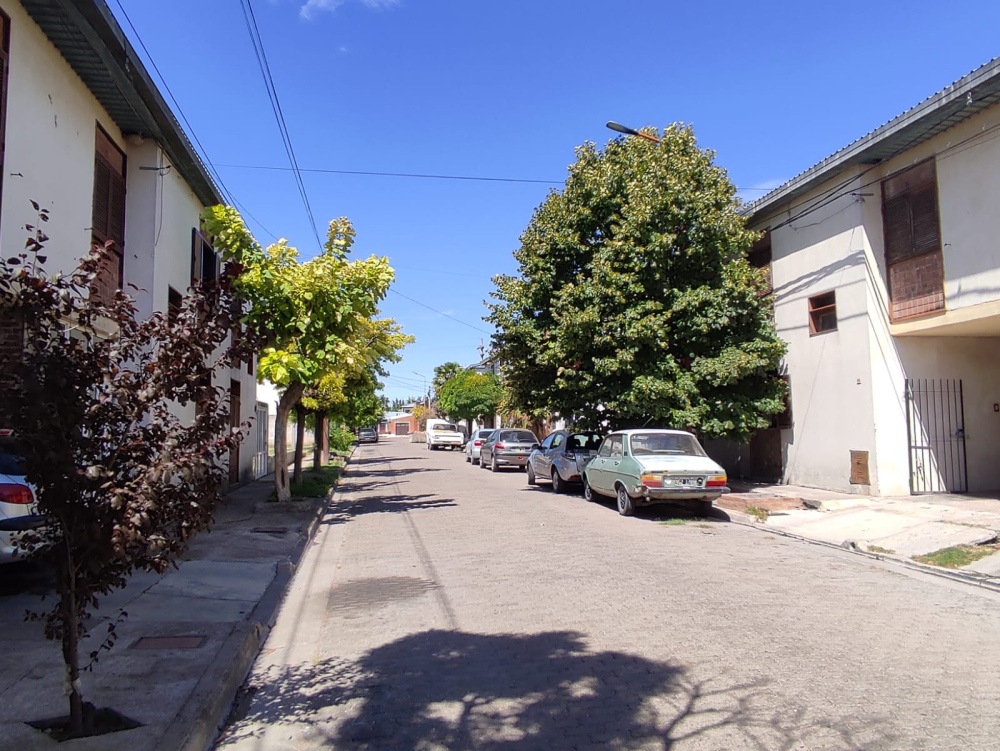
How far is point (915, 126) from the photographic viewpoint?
1359cm

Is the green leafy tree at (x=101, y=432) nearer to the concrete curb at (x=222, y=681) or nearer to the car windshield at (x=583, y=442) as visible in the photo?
the concrete curb at (x=222, y=681)

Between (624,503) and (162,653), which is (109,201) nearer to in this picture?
(162,653)

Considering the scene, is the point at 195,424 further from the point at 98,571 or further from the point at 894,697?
the point at 894,697

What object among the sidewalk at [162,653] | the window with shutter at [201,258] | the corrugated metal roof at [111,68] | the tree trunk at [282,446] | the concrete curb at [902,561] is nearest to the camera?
the sidewalk at [162,653]

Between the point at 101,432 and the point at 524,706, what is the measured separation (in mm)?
3046

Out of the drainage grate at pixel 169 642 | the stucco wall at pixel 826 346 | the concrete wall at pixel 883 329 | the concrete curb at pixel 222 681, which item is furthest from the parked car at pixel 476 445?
the drainage grate at pixel 169 642

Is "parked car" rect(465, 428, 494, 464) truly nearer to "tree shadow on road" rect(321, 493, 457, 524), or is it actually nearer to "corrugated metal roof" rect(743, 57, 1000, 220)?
"tree shadow on road" rect(321, 493, 457, 524)

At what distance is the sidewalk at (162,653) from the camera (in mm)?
4293

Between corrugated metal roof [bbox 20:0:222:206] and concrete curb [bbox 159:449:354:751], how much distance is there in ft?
26.1

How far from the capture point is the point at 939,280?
1385cm

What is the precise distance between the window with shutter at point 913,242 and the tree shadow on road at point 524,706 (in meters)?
11.8

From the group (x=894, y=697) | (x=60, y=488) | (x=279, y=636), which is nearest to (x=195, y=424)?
(x=60, y=488)

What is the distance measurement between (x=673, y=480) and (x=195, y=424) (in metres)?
10.1

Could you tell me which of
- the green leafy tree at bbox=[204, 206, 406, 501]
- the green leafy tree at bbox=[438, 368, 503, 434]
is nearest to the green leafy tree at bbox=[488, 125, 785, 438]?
the green leafy tree at bbox=[204, 206, 406, 501]
